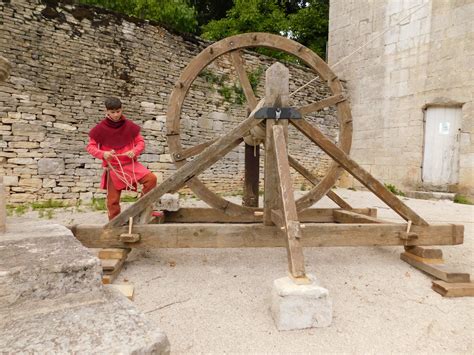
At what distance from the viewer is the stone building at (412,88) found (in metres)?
7.47

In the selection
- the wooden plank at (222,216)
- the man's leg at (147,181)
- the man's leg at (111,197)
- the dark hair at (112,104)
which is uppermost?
the dark hair at (112,104)

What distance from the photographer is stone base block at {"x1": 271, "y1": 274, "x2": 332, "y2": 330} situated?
1.54 meters

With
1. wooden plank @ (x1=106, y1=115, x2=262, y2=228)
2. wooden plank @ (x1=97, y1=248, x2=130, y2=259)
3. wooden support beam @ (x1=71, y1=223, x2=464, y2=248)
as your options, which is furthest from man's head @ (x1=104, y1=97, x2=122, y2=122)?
wooden plank @ (x1=97, y1=248, x2=130, y2=259)

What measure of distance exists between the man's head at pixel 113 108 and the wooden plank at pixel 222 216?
1056 mm

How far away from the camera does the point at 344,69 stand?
9.79 meters

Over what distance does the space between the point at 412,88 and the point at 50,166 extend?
8463 millimetres

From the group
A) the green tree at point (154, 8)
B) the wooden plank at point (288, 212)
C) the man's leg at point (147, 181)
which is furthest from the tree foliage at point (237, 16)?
the wooden plank at point (288, 212)

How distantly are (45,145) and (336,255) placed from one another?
5.05 m

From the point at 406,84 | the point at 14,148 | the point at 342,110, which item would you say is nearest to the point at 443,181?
the point at 406,84

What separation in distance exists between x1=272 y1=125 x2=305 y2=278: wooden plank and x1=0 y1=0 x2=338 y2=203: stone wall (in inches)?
186

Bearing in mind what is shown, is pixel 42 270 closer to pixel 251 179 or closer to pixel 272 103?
pixel 272 103

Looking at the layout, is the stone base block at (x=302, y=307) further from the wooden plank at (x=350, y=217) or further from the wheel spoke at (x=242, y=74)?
the wheel spoke at (x=242, y=74)

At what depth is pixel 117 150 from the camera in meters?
2.74

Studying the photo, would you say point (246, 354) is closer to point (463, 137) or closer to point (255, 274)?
point (255, 274)
